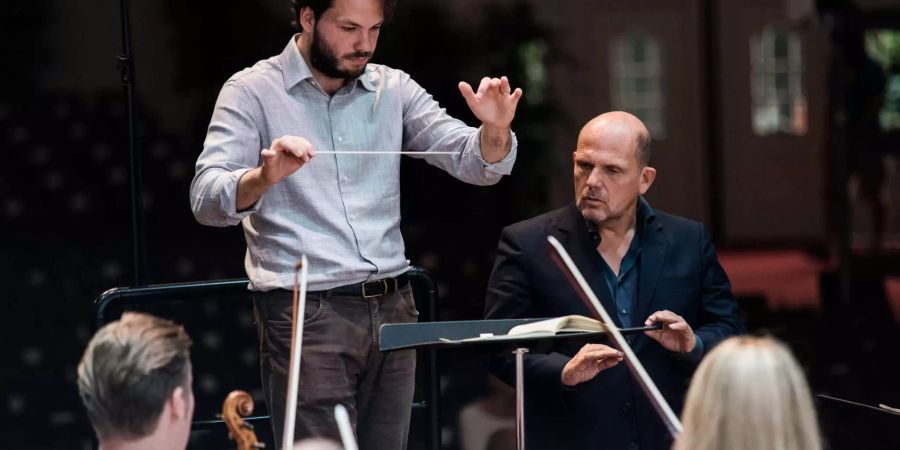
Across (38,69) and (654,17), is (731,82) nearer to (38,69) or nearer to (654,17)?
(654,17)

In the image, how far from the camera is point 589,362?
278 cm

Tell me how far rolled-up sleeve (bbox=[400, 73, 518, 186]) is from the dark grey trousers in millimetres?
291

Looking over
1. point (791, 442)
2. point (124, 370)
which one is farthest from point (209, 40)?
point (791, 442)

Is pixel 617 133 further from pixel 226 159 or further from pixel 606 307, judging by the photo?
pixel 226 159

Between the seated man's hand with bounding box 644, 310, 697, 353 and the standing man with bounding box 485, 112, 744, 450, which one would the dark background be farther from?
the seated man's hand with bounding box 644, 310, 697, 353

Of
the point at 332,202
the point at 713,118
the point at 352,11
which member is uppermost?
the point at 352,11

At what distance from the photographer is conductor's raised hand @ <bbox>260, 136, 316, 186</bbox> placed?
248 centimetres

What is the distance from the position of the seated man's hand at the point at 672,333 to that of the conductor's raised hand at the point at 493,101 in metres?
0.48

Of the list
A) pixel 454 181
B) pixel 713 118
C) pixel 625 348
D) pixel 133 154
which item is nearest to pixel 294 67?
pixel 133 154

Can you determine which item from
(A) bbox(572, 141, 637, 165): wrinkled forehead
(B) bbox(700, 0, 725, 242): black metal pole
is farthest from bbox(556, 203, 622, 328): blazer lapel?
(B) bbox(700, 0, 725, 242): black metal pole

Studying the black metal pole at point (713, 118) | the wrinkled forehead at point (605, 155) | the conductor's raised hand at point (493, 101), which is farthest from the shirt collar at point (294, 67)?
the black metal pole at point (713, 118)

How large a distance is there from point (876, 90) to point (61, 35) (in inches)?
123

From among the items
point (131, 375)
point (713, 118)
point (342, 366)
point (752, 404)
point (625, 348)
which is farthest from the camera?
point (713, 118)

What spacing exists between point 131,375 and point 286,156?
702 millimetres
